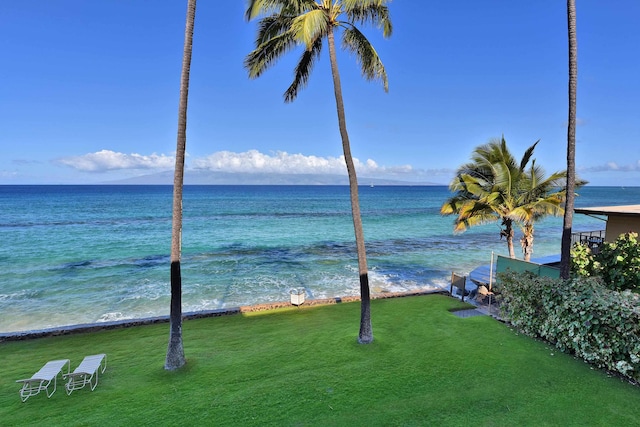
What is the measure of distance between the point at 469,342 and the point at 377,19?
27.1ft

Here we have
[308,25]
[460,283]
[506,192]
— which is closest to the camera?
[308,25]

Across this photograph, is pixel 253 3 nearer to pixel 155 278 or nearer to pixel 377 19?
pixel 377 19

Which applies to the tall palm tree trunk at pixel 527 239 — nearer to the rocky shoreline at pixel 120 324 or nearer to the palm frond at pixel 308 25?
the rocky shoreline at pixel 120 324

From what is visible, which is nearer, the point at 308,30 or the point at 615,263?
the point at 308,30

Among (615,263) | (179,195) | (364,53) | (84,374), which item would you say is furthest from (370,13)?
(84,374)

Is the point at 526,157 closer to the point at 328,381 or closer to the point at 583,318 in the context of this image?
the point at 583,318

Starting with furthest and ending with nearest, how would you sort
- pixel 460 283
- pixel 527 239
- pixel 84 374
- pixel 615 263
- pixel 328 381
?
1. pixel 460 283
2. pixel 527 239
3. pixel 615 263
4. pixel 328 381
5. pixel 84 374

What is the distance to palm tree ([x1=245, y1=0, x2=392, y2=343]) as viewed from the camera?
7.43m

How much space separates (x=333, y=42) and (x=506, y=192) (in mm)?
8040

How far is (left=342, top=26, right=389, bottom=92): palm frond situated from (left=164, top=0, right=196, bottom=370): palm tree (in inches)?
142

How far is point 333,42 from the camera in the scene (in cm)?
766

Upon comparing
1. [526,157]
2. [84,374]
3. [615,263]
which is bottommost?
[84,374]

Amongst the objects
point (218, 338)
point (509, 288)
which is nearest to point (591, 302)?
point (509, 288)

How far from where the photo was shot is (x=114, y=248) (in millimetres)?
25828
